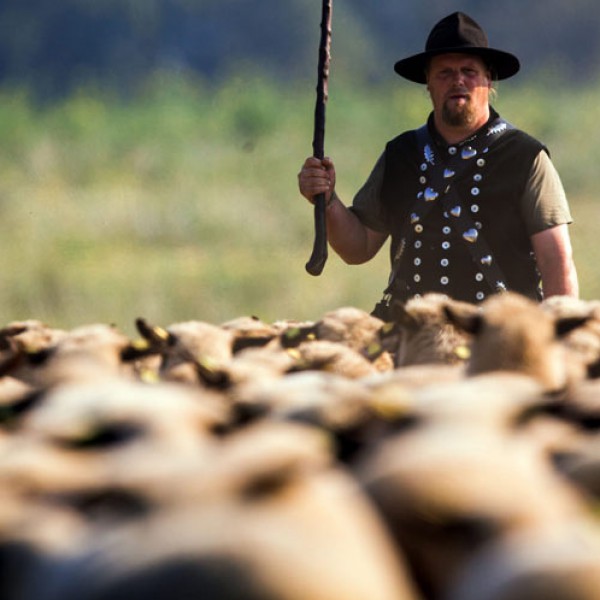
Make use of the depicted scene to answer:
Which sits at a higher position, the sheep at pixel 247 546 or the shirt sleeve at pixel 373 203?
the shirt sleeve at pixel 373 203

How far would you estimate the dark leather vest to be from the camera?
571cm

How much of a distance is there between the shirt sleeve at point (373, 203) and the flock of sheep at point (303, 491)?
3482 millimetres

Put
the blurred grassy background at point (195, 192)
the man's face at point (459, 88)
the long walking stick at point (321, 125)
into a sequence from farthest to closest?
1. the blurred grassy background at point (195, 192)
2. the man's face at point (459, 88)
3. the long walking stick at point (321, 125)

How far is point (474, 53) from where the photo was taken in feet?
19.5

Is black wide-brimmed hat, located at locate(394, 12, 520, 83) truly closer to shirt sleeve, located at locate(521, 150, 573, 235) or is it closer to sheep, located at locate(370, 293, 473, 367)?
shirt sleeve, located at locate(521, 150, 573, 235)

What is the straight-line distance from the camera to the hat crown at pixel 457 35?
5.93 m

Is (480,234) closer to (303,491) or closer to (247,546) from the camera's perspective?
(303,491)

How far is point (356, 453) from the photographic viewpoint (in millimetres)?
2174

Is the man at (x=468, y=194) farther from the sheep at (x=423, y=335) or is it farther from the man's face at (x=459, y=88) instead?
the sheep at (x=423, y=335)

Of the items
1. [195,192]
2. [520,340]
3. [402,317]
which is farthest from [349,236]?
[195,192]

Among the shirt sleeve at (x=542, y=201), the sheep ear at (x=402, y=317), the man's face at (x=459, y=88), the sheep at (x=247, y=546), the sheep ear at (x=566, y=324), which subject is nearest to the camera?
the sheep at (x=247, y=546)

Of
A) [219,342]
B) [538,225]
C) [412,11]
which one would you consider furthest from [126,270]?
[412,11]

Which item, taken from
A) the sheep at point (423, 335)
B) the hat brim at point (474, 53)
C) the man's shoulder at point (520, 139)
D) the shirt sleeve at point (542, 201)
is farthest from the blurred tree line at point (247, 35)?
the sheep at point (423, 335)

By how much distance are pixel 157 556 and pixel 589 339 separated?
1794 millimetres
